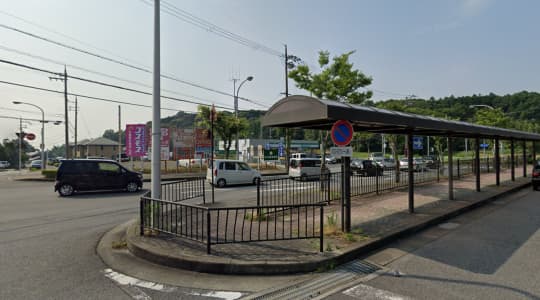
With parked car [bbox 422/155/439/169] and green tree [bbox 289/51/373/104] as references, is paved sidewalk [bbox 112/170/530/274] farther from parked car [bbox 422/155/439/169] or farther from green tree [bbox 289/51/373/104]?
parked car [bbox 422/155/439/169]

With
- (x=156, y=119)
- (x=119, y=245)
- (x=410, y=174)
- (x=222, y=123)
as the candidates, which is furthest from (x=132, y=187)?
(x=222, y=123)

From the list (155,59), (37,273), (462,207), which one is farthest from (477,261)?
(155,59)

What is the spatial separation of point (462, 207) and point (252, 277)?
748 cm

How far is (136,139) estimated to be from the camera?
71.2ft

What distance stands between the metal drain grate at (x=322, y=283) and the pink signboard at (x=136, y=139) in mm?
20204

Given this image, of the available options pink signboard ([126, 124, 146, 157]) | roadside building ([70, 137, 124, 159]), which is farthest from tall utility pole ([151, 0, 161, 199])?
roadside building ([70, 137, 124, 159])

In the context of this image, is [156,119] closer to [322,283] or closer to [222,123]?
[322,283]

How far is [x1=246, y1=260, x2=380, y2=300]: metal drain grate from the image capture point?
11.7 ft

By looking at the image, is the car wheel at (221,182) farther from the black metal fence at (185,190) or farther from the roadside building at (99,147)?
the roadside building at (99,147)

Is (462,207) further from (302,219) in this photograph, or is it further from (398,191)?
(302,219)

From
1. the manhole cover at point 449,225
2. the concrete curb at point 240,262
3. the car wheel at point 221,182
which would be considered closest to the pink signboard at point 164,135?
the car wheel at point 221,182

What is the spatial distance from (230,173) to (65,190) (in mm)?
7972

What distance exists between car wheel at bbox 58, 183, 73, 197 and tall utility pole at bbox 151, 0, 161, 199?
8.85m

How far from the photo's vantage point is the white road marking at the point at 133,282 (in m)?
3.77
